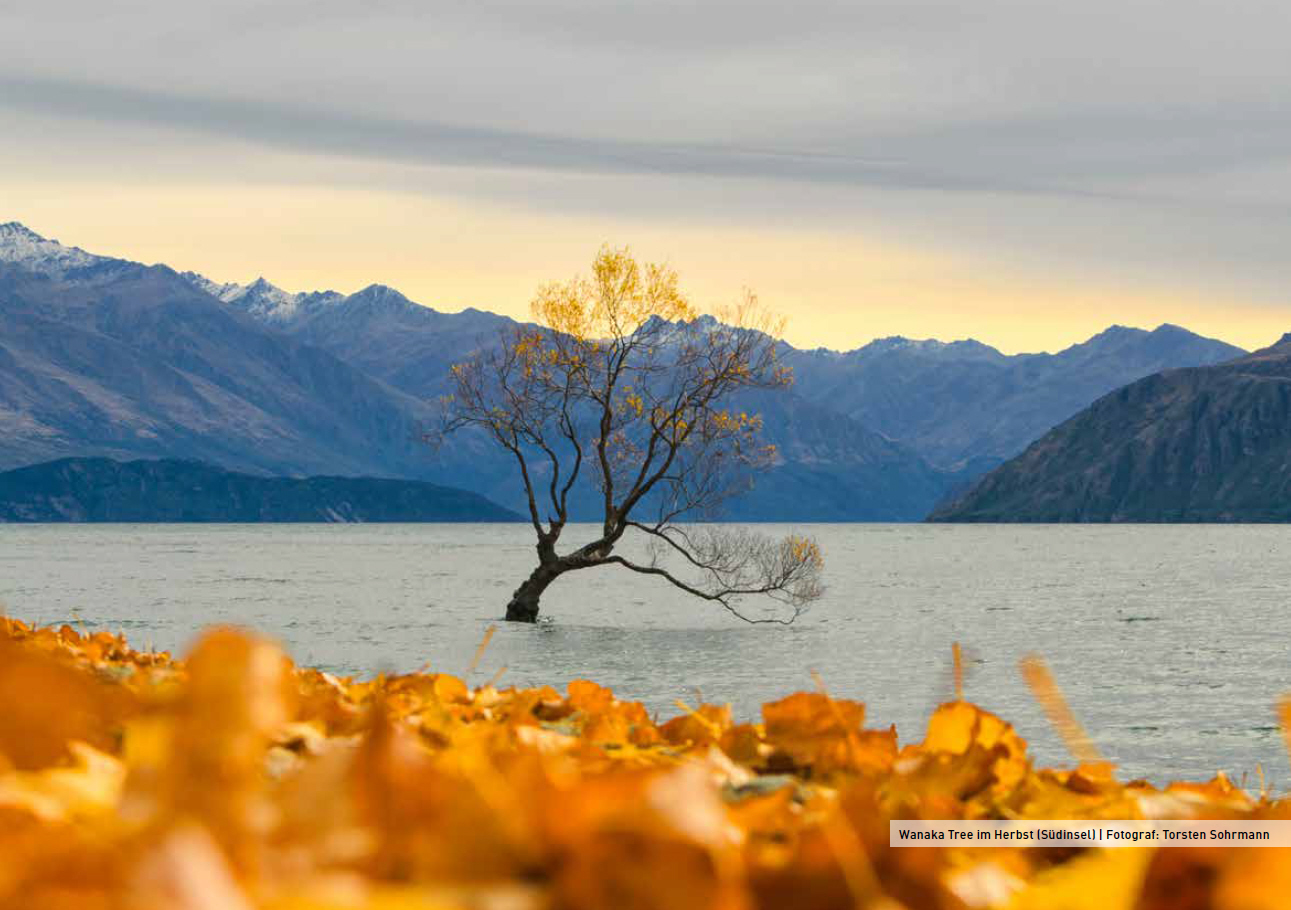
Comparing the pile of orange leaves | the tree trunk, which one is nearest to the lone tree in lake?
the tree trunk

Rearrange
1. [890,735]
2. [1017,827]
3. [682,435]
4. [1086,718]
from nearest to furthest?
[1017,827] → [890,735] → [1086,718] → [682,435]

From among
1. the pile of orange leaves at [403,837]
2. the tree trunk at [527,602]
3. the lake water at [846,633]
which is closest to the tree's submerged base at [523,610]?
the tree trunk at [527,602]

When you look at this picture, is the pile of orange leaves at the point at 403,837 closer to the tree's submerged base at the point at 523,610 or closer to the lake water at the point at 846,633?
the lake water at the point at 846,633

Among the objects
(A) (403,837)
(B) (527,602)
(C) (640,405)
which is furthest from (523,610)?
(A) (403,837)

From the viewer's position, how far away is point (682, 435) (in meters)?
38.5

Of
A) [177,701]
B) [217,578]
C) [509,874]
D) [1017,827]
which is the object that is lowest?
[217,578]

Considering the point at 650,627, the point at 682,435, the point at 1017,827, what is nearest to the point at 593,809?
the point at 1017,827

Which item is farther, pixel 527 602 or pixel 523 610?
pixel 523 610

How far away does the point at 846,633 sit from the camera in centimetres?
4744

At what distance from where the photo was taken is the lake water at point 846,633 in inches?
981

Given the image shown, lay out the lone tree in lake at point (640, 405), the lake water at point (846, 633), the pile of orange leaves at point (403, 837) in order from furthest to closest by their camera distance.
→ the lone tree in lake at point (640, 405), the lake water at point (846, 633), the pile of orange leaves at point (403, 837)

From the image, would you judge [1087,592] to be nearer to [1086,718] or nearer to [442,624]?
[442,624]

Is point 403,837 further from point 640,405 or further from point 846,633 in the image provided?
point 846,633

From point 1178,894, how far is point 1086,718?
2539cm
